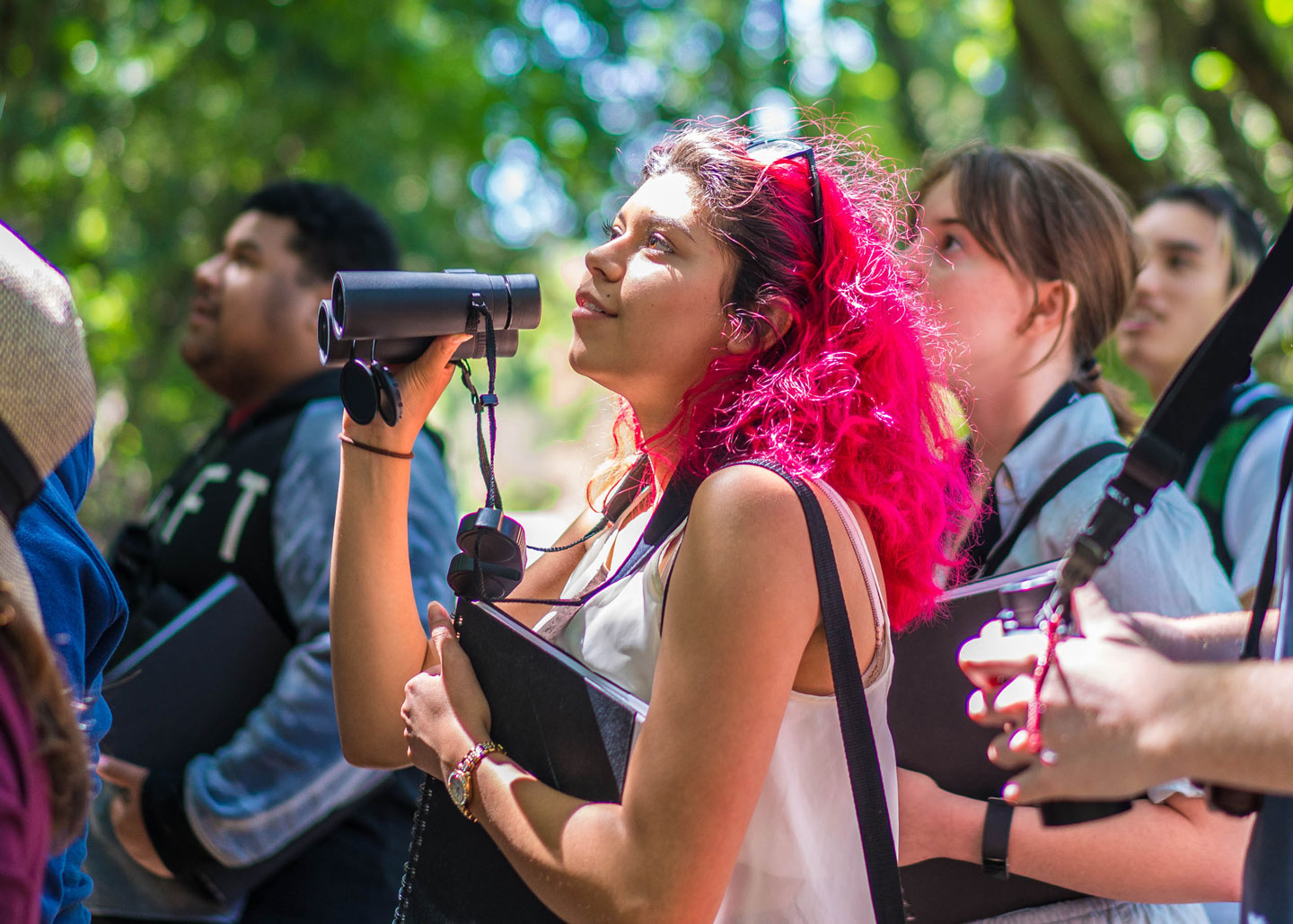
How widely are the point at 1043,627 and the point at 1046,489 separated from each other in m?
0.97

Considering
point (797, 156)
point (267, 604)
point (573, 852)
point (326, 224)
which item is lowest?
point (267, 604)

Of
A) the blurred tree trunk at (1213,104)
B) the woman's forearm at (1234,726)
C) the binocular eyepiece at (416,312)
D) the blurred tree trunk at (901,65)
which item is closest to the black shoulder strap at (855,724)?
the woman's forearm at (1234,726)

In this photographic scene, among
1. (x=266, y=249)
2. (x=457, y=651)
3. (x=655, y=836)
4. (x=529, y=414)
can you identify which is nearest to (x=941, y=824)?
(x=655, y=836)

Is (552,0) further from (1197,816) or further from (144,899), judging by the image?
(1197,816)

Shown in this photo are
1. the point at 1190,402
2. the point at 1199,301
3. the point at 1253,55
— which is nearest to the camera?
the point at 1190,402

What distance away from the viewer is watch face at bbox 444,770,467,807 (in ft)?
4.74

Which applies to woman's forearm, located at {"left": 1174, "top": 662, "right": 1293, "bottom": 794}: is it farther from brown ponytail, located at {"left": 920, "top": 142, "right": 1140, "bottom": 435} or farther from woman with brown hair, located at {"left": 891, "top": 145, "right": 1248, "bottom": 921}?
brown ponytail, located at {"left": 920, "top": 142, "right": 1140, "bottom": 435}

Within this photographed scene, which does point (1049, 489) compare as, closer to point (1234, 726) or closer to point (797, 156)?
point (797, 156)

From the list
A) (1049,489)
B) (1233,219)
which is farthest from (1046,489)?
(1233,219)

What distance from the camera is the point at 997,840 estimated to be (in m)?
1.71

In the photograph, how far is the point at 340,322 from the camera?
163 cm

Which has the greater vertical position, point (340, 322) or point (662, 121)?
point (662, 121)

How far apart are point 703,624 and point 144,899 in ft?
6.39

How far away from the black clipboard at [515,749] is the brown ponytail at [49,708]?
0.56 m
